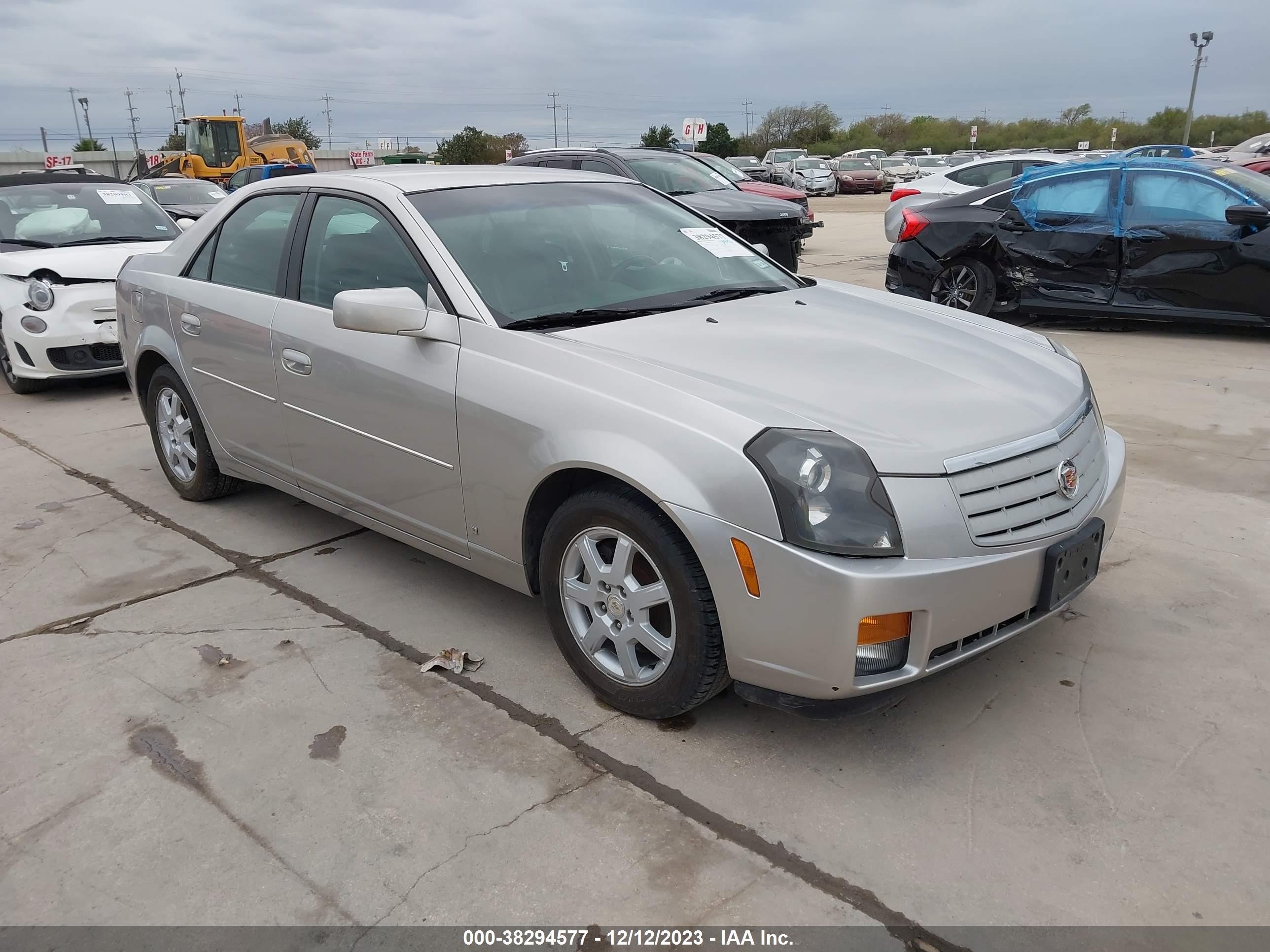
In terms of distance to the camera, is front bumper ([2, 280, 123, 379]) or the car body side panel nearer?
the car body side panel

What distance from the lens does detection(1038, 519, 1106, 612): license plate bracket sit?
270 centimetres

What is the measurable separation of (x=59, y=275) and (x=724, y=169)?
8.69 meters

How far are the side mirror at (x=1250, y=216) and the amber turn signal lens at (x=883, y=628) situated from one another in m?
6.65

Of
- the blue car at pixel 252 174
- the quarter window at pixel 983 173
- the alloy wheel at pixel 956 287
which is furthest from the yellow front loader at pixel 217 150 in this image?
the alloy wheel at pixel 956 287

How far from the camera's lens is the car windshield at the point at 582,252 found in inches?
135

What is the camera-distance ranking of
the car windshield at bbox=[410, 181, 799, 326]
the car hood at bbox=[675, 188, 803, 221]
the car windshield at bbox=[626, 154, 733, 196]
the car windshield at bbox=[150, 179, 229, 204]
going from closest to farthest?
the car windshield at bbox=[410, 181, 799, 326], the car hood at bbox=[675, 188, 803, 221], the car windshield at bbox=[626, 154, 733, 196], the car windshield at bbox=[150, 179, 229, 204]

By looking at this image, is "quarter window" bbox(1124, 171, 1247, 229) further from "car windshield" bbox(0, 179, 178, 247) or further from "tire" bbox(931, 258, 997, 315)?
"car windshield" bbox(0, 179, 178, 247)

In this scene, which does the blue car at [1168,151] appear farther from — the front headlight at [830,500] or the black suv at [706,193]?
the front headlight at [830,500]

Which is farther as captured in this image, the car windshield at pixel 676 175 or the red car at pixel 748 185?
the red car at pixel 748 185

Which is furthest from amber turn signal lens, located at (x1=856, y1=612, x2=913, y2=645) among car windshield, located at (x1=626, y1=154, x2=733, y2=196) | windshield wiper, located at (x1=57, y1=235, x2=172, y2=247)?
car windshield, located at (x1=626, y1=154, x2=733, y2=196)

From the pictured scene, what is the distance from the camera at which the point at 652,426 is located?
271cm

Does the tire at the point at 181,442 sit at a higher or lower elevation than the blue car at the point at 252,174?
lower

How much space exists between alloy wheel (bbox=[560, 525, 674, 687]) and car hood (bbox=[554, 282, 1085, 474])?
0.51m

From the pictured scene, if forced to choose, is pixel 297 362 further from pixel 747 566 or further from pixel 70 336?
pixel 70 336
